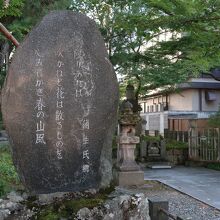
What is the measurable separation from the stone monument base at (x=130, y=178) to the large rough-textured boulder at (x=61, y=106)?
7.08m

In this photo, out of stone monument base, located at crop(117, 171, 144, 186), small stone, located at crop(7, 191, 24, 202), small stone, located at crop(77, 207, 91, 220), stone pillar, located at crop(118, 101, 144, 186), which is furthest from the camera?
stone pillar, located at crop(118, 101, 144, 186)

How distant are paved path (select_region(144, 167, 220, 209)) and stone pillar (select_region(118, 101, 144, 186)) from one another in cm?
109

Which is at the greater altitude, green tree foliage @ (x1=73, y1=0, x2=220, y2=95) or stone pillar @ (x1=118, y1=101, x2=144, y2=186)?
green tree foliage @ (x1=73, y1=0, x2=220, y2=95)

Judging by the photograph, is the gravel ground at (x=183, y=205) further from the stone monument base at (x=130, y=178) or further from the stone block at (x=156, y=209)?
the stone block at (x=156, y=209)

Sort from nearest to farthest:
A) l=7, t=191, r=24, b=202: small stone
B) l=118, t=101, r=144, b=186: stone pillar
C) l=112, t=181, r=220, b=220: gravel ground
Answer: l=7, t=191, r=24, b=202: small stone → l=112, t=181, r=220, b=220: gravel ground → l=118, t=101, r=144, b=186: stone pillar

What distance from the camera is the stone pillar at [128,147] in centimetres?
1180

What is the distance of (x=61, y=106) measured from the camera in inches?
173

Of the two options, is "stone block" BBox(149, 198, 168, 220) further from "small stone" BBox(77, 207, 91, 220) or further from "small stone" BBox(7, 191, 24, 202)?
"small stone" BBox(7, 191, 24, 202)

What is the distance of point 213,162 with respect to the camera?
640 inches

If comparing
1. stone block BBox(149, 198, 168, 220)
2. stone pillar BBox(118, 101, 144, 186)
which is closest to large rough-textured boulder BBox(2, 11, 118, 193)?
stone block BBox(149, 198, 168, 220)

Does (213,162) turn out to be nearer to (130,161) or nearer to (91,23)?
Result: (130,161)

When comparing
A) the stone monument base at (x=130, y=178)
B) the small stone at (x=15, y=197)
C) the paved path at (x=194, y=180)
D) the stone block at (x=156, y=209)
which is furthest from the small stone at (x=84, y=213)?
the stone monument base at (x=130, y=178)

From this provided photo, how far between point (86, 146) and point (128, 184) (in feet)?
24.5

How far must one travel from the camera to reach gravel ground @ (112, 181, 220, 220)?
8147 millimetres
